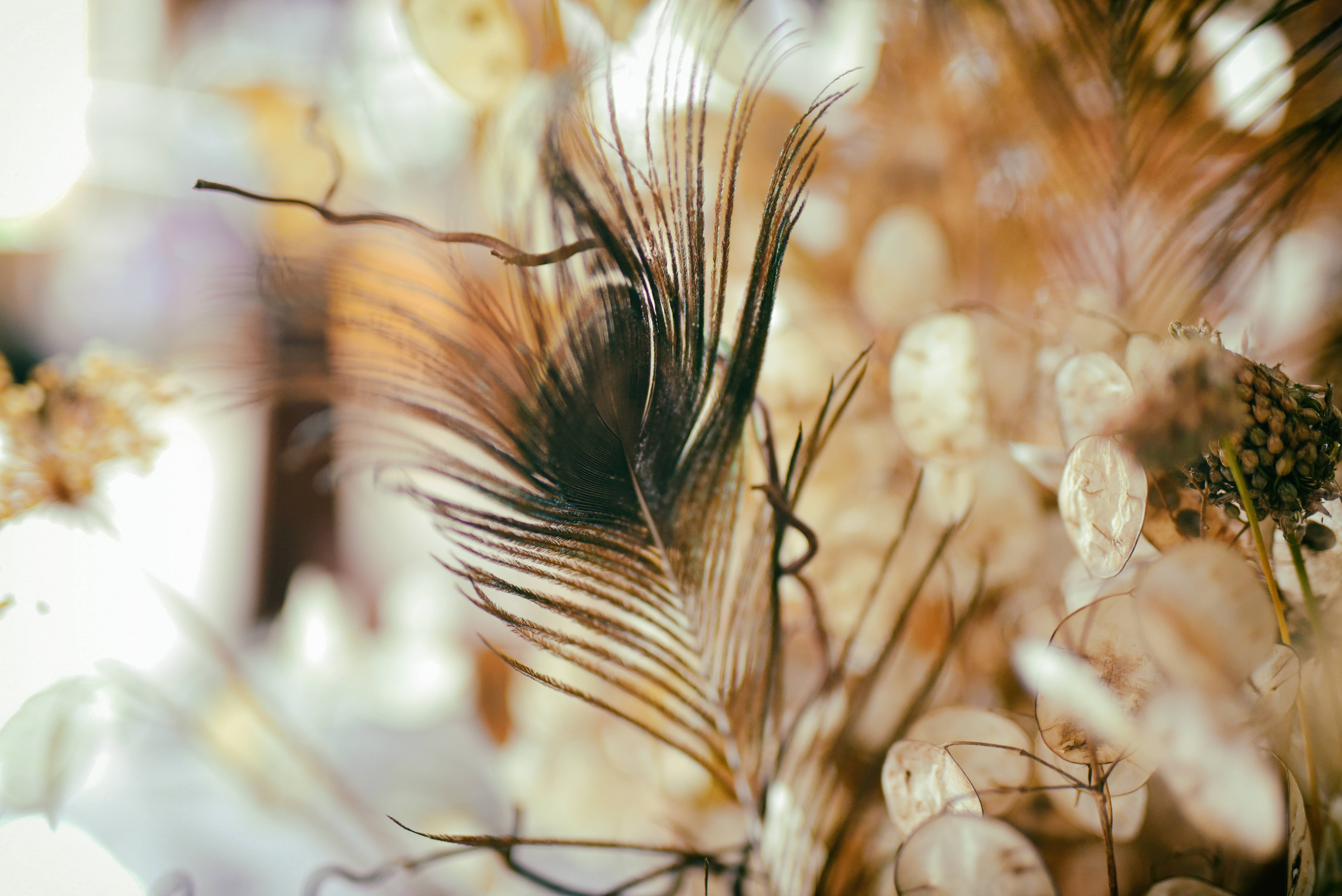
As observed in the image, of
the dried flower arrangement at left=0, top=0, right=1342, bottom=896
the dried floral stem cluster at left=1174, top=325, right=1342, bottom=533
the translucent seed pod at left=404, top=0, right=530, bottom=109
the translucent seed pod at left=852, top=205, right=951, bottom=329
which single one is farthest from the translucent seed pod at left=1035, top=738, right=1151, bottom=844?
the translucent seed pod at left=404, top=0, right=530, bottom=109

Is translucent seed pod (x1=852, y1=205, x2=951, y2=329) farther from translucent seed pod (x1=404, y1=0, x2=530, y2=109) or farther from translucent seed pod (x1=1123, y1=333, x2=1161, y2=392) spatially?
translucent seed pod (x1=404, y1=0, x2=530, y2=109)

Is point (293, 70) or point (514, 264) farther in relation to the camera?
point (293, 70)

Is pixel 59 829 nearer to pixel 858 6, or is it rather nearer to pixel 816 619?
pixel 816 619

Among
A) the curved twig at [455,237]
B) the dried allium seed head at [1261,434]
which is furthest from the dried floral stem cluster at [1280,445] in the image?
the curved twig at [455,237]

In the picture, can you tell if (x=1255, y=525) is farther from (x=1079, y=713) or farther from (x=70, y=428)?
(x=70, y=428)

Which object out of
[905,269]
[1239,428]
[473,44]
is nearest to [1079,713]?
[1239,428]

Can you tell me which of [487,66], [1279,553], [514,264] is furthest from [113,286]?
[1279,553]
